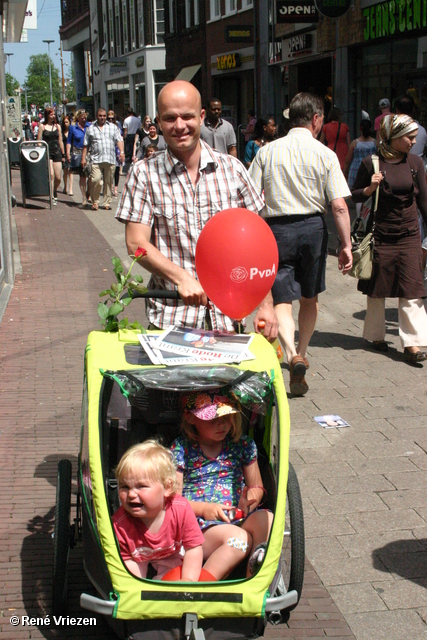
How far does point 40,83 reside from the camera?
140 metres

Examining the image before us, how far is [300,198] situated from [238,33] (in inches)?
801

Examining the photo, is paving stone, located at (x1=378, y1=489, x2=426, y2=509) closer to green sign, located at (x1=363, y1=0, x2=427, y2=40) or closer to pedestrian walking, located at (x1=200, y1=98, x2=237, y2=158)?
pedestrian walking, located at (x1=200, y1=98, x2=237, y2=158)

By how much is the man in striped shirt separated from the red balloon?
8.11ft

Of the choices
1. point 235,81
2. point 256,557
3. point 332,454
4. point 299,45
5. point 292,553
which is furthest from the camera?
point 235,81

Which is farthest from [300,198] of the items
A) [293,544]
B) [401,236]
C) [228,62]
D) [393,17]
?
[228,62]

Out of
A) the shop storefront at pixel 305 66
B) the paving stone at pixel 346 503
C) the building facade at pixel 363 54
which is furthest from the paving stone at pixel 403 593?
the shop storefront at pixel 305 66

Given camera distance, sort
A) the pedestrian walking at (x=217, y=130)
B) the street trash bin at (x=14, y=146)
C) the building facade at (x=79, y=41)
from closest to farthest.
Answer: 1. the pedestrian walking at (x=217, y=130)
2. the street trash bin at (x=14, y=146)
3. the building facade at (x=79, y=41)

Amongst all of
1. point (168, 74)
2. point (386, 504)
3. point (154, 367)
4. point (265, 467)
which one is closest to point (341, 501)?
point (386, 504)

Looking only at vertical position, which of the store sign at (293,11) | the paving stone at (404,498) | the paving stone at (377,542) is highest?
the store sign at (293,11)

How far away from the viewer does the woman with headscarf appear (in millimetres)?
6973

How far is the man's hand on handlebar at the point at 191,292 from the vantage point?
3.62 meters

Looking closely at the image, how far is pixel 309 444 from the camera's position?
→ 5387 millimetres

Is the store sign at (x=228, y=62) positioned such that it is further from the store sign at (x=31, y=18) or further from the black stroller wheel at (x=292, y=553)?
the black stroller wheel at (x=292, y=553)

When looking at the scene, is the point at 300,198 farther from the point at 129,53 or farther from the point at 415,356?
the point at 129,53
